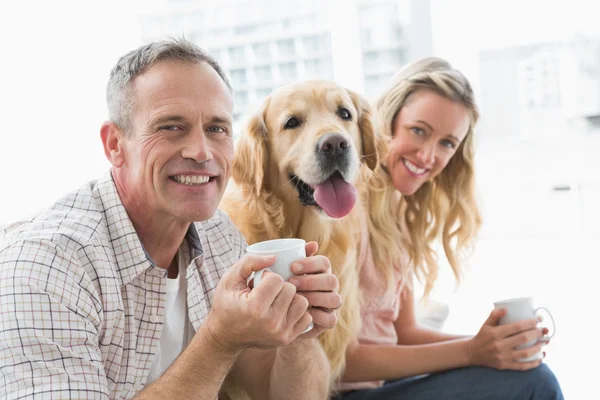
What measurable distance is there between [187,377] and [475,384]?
2.96 feet

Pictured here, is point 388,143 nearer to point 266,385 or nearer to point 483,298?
point 266,385

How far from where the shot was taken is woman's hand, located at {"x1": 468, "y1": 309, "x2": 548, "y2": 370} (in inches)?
61.2

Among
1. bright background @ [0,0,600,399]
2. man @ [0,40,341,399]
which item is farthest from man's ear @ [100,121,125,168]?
bright background @ [0,0,600,399]

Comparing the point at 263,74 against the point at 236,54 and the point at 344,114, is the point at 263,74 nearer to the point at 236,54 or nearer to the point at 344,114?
the point at 236,54

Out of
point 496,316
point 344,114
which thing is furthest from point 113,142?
point 496,316

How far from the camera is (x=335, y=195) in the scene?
60.5 inches

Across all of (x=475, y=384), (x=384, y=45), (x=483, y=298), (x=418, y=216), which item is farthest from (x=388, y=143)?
(x=384, y=45)

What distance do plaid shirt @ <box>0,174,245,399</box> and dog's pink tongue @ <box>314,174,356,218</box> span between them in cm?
33

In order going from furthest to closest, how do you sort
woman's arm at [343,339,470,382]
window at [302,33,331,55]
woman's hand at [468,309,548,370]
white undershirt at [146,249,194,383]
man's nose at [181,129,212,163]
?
window at [302,33,331,55], woman's arm at [343,339,470,382], woman's hand at [468,309,548,370], white undershirt at [146,249,194,383], man's nose at [181,129,212,163]

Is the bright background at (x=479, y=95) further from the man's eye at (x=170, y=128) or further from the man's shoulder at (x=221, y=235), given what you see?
the man's eye at (x=170, y=128)

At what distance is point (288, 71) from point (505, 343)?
3.25m

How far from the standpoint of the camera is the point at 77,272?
1.07 metres

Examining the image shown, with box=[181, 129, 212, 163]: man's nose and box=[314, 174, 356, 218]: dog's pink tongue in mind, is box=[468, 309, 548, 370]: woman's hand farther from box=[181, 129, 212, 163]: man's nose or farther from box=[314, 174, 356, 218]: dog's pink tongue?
box=[181, 129, 212, 163]: man's nose

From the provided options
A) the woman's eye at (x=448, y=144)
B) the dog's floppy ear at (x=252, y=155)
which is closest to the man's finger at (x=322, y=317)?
the dog's floppy ear at (x=252, y=155)
